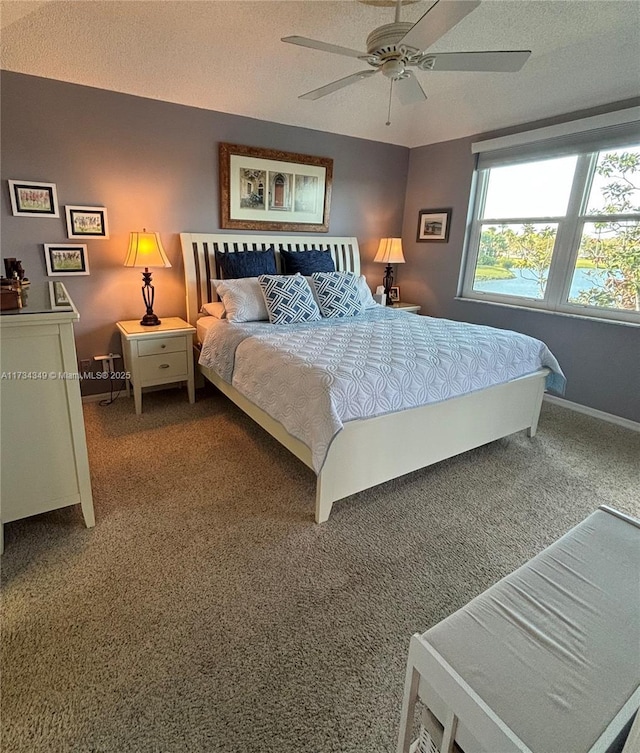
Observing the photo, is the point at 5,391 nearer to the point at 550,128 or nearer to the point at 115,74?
the point at 115,74

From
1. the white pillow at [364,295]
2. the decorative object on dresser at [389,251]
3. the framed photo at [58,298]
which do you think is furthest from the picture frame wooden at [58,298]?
the decorative object on dresser at [389,251]

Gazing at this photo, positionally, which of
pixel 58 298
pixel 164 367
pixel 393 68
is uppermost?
pixel 393 68

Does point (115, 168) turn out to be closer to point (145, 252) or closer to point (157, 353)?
point (145, 252)

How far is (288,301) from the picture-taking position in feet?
10.6

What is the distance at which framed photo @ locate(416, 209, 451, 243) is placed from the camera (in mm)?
4508

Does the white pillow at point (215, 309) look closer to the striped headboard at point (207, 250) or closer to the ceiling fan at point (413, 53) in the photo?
the striped headboard at point (207, 250)

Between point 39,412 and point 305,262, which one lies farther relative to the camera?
point 305,262

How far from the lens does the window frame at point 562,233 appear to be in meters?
3.39

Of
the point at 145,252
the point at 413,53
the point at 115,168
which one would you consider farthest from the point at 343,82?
the point at 115,168

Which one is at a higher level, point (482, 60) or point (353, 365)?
point (482, 60)

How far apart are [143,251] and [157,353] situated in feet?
2.58

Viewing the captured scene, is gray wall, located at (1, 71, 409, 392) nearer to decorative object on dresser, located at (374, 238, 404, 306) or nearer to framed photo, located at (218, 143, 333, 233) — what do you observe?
framed photo, located at (218, 143, 333, 233)

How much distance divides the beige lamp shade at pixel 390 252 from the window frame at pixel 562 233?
27.6 inches

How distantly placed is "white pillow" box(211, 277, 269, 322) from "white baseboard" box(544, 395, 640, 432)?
2.76 meters
